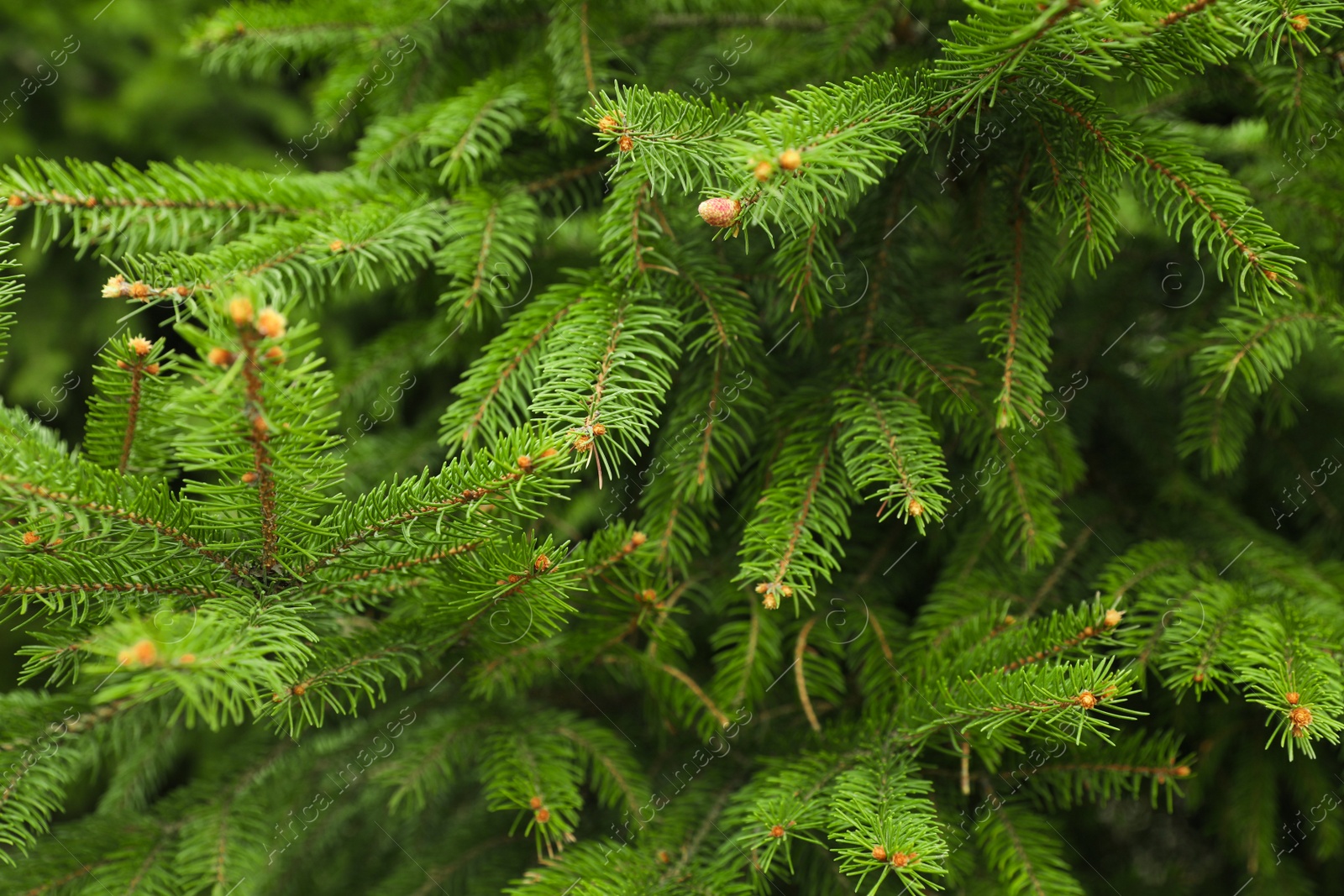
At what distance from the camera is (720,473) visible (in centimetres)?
90

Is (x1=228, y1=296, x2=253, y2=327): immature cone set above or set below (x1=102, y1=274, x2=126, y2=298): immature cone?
below

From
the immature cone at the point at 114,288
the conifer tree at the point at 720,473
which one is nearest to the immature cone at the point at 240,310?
the conifer tree at the point at 720,473

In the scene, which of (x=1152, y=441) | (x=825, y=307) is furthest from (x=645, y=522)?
(x=1152, y=441)

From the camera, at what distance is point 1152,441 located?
1.08m

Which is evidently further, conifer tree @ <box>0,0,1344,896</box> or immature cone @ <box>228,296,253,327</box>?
conifer tree @ <box>0,0,1344,896</box>

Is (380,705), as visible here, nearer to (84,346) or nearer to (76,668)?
(76,668)

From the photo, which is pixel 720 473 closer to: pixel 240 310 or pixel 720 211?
pixel 720 211

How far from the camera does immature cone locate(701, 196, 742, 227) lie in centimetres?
57

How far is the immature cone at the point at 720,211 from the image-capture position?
1.86 feet

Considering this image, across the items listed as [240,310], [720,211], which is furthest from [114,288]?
[720,211]

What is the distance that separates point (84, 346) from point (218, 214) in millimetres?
1526

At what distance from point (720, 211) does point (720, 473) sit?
384 millimetres

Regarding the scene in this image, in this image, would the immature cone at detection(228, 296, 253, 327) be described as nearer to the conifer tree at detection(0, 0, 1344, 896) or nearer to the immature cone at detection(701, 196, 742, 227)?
the conifer tree at detection(0, 0, 1344, 896)

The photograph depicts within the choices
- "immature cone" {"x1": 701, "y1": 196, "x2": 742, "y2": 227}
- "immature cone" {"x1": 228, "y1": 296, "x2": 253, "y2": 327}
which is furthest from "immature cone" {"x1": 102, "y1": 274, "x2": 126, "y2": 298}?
"immature cone" {"x1": 701, "y1": 196, "x2": 742, "y2": 227}
